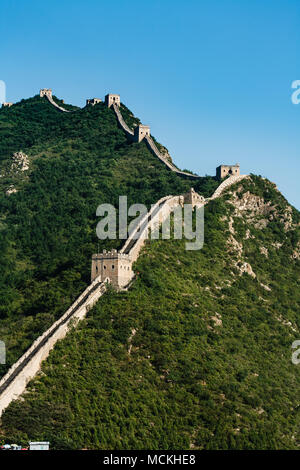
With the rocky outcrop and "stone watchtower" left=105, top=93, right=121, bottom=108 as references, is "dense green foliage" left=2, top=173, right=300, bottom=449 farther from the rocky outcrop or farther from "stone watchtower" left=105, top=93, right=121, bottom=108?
"stone watchtower" left=105, top=93, right=121, bottom=108

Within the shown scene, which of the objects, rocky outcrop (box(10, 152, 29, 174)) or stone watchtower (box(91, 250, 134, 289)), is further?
rocky outcrop (box(10, 152, 29, 174))

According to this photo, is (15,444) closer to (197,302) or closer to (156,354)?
(156,354)

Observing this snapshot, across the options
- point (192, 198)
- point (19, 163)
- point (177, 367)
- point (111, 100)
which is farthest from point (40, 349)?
point (111, 100)

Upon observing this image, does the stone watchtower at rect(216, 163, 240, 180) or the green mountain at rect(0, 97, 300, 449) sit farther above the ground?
the stone watchtower at rect(216, 163, 240, 180)

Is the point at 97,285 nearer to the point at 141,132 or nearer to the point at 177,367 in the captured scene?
the point at 177,367

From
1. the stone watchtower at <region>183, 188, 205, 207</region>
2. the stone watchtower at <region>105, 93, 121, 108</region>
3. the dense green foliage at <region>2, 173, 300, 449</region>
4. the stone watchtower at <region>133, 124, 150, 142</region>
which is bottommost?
the dense green foliage at <region>2, 173, 300, 449</region>

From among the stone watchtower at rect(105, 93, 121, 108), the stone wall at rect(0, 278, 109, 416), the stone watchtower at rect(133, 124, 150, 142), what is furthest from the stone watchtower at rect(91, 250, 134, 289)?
the stone watchtower at rect(105, 93, 121, 108)

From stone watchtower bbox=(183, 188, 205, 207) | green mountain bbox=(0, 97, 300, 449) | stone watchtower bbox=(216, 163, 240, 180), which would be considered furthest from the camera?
stone watchtower bbox=(216, 163, 240, 180)
